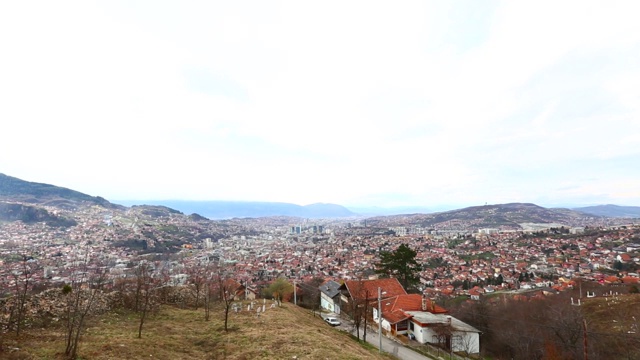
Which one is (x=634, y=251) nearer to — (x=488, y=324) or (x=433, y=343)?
(x=488, y=324)

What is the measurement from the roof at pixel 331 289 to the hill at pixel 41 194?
123453 mm

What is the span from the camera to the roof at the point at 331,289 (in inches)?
1373

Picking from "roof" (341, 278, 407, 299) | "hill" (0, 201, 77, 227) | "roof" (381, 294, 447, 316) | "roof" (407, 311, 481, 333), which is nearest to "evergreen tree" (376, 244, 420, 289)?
"roof" (341, 278, 407, 299)

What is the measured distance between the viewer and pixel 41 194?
135 meters

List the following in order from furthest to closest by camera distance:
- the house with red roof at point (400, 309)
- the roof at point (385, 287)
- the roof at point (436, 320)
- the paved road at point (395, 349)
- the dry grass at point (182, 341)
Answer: the roof at point (385, 287) → the house with red roof at point (400, 309) → the roof at point (436, 320) → the paved road at point (395, 349) → the dry grass at point (182, 341)

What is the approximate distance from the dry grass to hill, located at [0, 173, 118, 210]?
134 m

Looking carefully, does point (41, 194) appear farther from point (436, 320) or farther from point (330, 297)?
point (436, 320)

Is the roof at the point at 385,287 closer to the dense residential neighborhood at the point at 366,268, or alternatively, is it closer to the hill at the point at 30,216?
the dense residential neighborhood at the point at 366,268

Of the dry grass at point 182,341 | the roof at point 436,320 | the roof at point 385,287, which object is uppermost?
the dry grass at point 182,341

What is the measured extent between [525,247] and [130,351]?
111863mm

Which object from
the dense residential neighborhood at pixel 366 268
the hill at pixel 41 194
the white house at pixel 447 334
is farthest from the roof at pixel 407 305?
the hill at pixel 41 194

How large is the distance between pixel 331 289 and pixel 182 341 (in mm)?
25884

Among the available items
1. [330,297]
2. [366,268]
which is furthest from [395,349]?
[366,268]

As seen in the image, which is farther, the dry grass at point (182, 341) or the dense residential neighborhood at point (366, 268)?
the dense residential neighborhood at point (366, 268)
